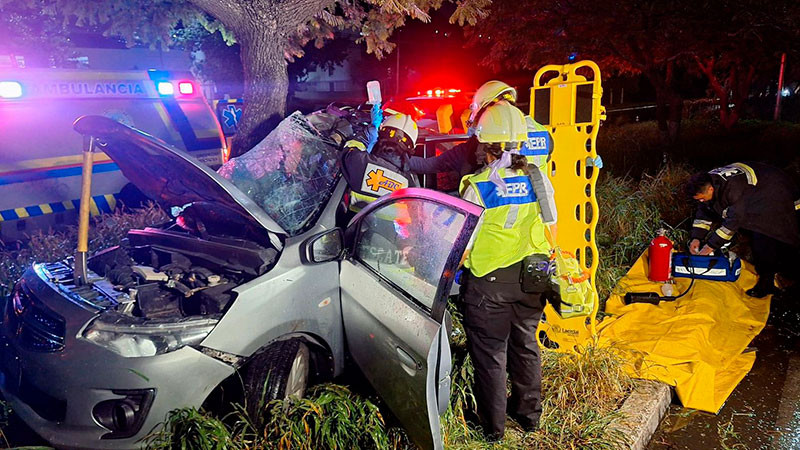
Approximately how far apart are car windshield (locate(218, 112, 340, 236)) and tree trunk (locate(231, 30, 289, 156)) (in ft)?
4.94

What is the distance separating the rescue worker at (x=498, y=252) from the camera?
9.20 ft

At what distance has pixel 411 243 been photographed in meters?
2.74

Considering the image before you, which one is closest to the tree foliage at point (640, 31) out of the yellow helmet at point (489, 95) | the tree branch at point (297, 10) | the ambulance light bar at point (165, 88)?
the tree branch at point (297, 10)

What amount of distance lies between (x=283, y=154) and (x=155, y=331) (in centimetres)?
151

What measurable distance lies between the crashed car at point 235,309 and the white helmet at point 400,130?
23.1 inches

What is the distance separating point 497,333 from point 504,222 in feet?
1.87

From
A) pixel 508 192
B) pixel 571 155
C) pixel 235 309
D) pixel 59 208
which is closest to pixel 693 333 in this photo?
pixel 571 155

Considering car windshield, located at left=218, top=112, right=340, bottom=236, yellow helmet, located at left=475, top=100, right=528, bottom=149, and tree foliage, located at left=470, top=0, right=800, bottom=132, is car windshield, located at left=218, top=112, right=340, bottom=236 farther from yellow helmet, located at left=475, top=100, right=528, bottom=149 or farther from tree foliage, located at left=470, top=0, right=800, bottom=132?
tree foliage, located at left=470, top=0, right=800, bottom=132

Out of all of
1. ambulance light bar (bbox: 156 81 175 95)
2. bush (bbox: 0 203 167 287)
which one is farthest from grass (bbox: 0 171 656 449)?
ambulance light bar (bbox: 156 81 175 95)

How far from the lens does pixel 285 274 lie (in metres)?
2.85

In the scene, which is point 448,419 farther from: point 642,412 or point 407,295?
point 642,412

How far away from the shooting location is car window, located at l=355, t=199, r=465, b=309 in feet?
8.16

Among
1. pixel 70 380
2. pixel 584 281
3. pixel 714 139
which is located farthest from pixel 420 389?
pixel 714 139

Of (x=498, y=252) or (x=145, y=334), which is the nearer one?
(x=145, y=334)
